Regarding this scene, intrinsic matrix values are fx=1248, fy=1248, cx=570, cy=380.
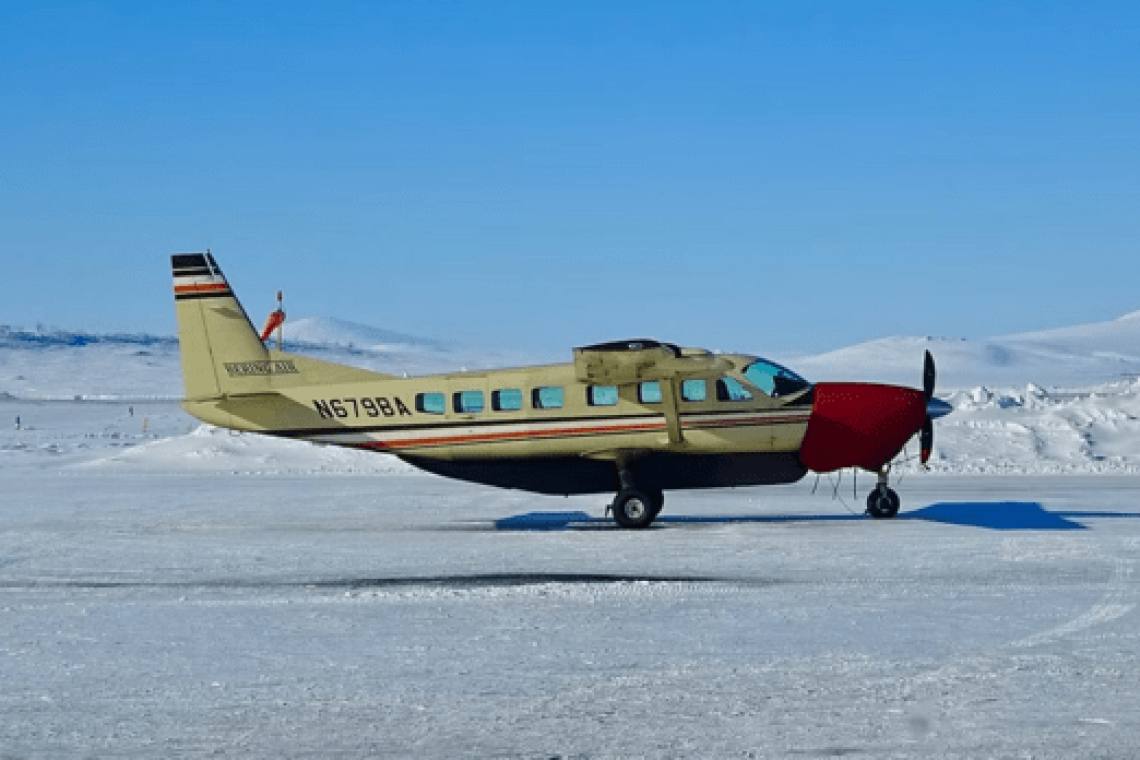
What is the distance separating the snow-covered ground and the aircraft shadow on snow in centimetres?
11

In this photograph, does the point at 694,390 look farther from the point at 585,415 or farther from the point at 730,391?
the point at 585,415

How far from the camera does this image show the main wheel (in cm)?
1994

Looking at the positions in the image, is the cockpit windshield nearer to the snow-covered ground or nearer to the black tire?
the snow-covered ground

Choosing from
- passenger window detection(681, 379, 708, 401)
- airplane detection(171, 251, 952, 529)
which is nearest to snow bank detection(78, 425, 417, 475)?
airplane detection(171, 251, 952, 529)

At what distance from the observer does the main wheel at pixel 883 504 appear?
19938 millimetres

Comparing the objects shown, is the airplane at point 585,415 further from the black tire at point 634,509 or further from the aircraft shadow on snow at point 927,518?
the aircraft shadow on snow at point 927,518

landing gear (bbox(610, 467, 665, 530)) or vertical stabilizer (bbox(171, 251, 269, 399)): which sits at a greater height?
vertical stabilizer (bbox(171, 251, 269, 399))

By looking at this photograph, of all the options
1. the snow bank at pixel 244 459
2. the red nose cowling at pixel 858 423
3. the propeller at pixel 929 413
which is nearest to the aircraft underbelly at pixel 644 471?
the red nose cowling at pixel 858 423

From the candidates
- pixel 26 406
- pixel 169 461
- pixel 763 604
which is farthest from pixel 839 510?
pixel 26 406

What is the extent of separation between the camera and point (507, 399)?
19516mm

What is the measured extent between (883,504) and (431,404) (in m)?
7.37

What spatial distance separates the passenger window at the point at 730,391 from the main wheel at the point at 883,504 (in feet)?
9.09

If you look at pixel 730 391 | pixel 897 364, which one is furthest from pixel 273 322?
pixel 897 364

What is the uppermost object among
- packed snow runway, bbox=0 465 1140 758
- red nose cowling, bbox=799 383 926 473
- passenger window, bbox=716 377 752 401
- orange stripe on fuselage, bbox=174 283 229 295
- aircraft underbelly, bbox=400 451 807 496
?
orange stripe on fuselage, bbox=174 283 229 295
